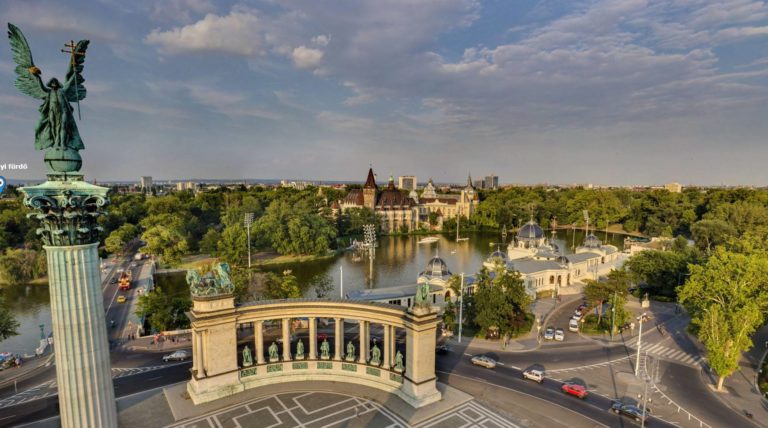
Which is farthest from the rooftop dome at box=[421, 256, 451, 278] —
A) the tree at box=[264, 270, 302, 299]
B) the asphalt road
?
the asphalt road

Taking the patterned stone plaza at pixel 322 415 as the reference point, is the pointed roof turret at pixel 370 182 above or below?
above

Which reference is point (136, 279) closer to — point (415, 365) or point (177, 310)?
point (177, 310)

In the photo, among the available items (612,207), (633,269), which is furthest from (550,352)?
(612,207)

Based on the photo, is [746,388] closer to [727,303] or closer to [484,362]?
[727,303]

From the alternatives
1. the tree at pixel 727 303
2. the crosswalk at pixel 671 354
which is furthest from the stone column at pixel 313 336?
the crosswalk at pixel 671 354

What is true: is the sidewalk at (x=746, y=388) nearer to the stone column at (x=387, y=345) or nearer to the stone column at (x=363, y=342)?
the stone column at (x=387, y=345)

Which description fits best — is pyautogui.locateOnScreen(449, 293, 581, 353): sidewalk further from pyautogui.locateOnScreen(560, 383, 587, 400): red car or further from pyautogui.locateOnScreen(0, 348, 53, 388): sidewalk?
pyautogui.locateOnScreen(0, 348, 53, 388): sidewalk

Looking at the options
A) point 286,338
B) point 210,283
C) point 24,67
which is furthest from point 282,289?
point 24,67
